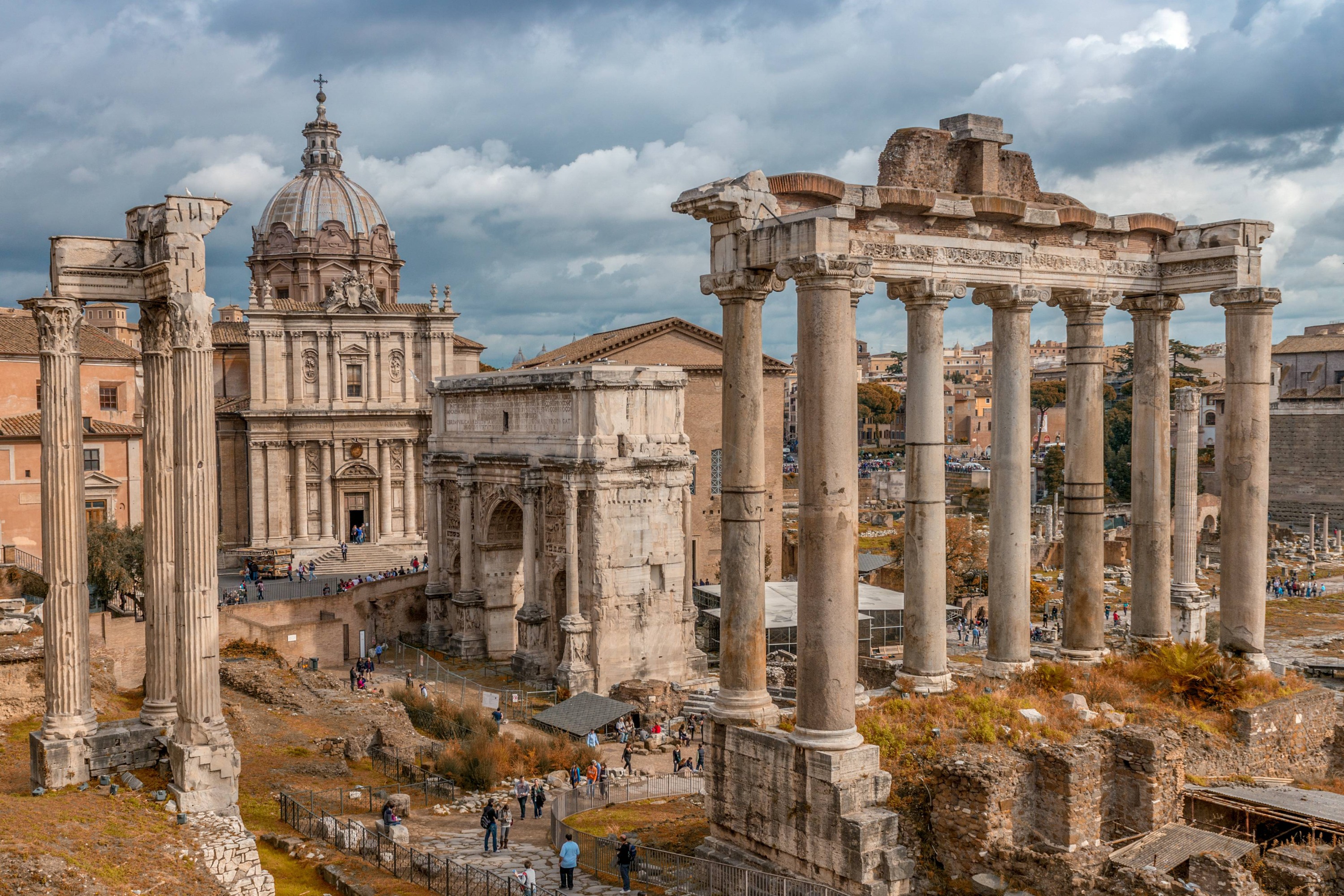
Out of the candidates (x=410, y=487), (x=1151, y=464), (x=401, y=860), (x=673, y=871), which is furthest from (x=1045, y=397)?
(x=673, y=871)

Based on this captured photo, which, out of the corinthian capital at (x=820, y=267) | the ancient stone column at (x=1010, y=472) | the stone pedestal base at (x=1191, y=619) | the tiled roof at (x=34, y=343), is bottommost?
the stone pedestal base at (x=1191, y=619)

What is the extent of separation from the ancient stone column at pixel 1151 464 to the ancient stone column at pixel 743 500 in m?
6.25

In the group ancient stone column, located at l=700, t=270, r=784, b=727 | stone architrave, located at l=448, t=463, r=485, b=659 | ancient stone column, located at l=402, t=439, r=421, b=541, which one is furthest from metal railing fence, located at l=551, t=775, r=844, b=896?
ancient stone column, located at l=402, t=439, r=421, b=541

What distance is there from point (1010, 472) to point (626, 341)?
116 ft

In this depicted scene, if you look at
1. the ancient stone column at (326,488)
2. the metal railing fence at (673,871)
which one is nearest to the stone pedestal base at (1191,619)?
the metal railing fence at (673,871)

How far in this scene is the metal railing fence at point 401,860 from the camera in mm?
14688

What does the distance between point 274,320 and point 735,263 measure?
34.9 meters

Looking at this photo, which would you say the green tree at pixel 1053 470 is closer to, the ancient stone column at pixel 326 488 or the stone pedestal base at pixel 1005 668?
the ancient stone column at pixel 326 488

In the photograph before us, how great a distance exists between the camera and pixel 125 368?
120 ft

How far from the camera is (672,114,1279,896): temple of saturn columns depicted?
12.1 m

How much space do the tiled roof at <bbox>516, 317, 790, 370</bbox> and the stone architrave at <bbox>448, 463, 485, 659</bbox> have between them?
10.7 metres

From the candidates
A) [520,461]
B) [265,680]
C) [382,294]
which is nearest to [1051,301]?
[265,680]

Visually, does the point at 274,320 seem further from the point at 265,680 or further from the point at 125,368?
the point at 265,680

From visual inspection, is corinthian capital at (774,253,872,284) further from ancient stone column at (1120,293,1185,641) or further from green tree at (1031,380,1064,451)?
green tree at (1031,380,1064,451)
